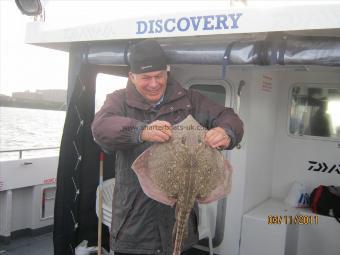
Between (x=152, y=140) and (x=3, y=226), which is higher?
(x=152, y=140)

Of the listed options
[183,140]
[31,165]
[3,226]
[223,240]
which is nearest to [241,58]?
[183,140]

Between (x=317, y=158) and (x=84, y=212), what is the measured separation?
3.19 metres

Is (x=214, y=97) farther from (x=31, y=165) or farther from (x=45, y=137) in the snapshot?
(x=45, y=137)

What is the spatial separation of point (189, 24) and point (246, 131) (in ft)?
Result: 6.34

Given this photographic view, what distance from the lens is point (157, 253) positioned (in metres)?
2.53

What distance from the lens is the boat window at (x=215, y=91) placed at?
15.9 feet

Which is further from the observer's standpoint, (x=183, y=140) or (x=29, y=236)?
(x=29, y=236)

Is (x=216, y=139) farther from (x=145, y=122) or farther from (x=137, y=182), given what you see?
(x=137, y=182)

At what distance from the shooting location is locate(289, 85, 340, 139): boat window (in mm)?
5020

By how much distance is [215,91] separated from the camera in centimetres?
491
